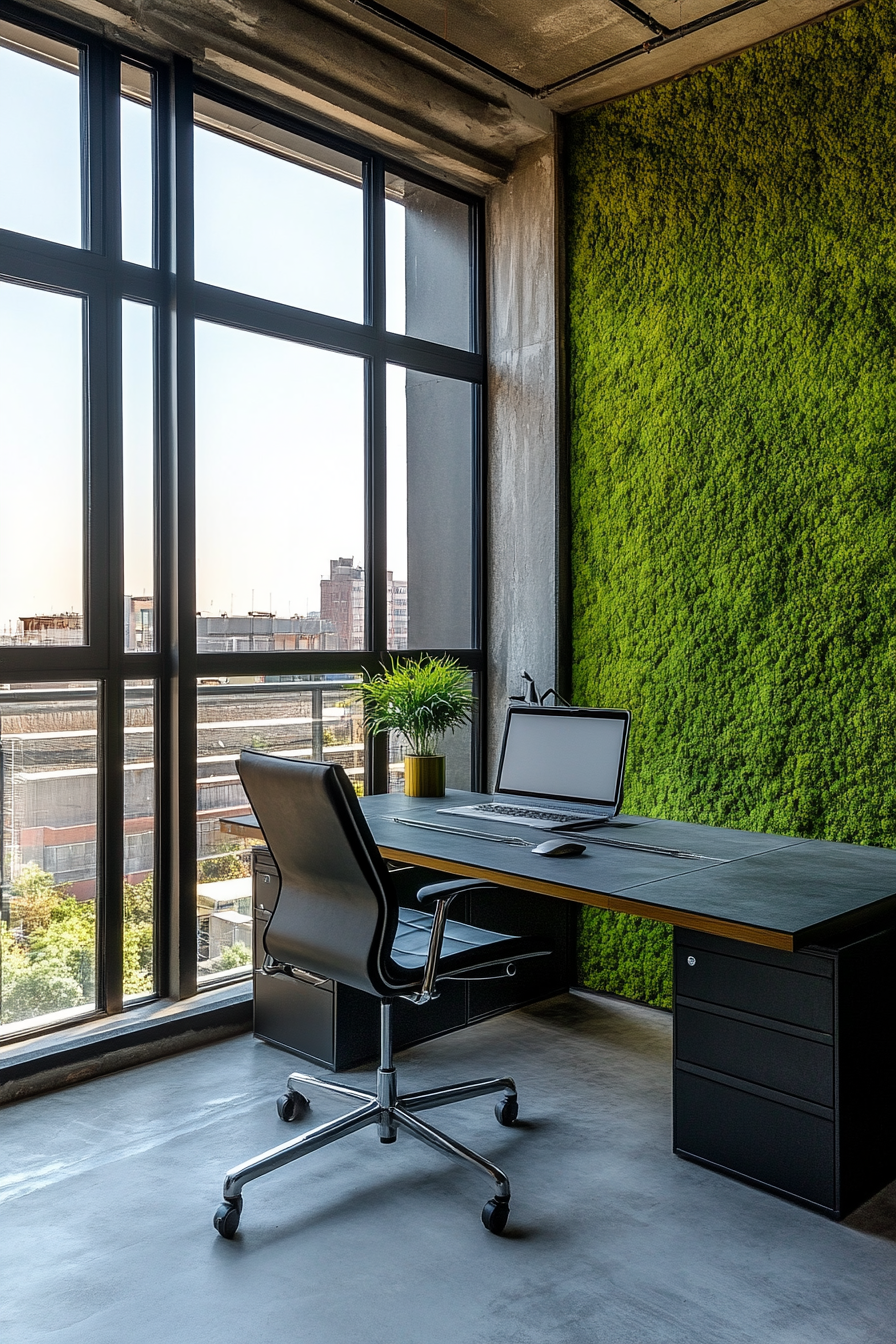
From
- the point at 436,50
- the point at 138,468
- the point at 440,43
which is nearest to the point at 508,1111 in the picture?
the point at 138,468

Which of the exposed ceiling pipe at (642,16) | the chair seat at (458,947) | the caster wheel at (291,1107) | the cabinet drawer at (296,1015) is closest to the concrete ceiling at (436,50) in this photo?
the exposed ceiling pipe at (642,16)

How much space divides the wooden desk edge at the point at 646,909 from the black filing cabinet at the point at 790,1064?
17cm

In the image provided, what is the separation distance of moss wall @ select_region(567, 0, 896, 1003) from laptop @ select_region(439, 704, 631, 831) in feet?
2.00

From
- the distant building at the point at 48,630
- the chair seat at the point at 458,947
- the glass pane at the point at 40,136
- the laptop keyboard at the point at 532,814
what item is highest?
the glass pane at the point at 40,136

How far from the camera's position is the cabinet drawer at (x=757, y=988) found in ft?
8.26

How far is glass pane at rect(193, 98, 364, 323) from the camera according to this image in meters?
3.75

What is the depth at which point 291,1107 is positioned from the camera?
297cm

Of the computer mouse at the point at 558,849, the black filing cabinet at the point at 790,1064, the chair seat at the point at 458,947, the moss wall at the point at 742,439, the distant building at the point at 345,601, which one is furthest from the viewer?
the distant building at the point at 345,601

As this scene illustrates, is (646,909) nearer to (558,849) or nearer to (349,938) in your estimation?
(558,849)

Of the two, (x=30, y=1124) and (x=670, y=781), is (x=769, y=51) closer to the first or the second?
(x=670, y=781)

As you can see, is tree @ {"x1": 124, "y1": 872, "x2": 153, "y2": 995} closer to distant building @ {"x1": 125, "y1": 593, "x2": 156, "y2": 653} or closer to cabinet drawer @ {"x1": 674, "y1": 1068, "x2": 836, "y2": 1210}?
distant building @ {"x1": 125, "y1": 593, "x2": 156, "y2": 653}

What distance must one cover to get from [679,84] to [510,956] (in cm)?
331

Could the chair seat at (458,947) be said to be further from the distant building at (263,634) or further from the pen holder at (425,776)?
the distant building at (263,634)

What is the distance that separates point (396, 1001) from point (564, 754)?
3.35 ft
